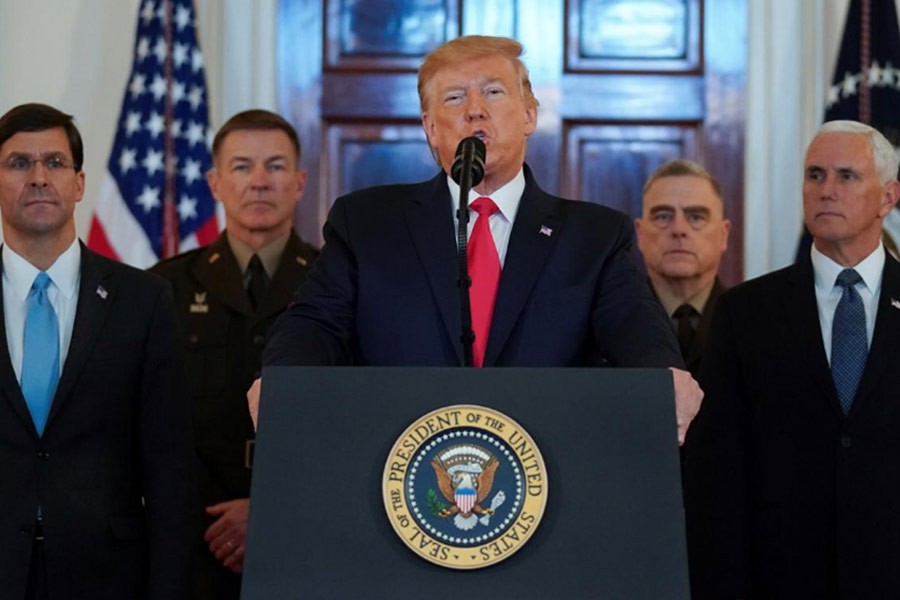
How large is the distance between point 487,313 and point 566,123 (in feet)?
10.5

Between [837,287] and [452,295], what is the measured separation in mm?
1620

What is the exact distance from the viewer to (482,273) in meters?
2.77

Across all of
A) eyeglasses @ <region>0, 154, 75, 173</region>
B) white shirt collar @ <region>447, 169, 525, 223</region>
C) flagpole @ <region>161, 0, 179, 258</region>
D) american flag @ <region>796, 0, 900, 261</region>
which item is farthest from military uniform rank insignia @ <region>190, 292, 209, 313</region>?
american flag @ <region>796, 0, 900, 261</region>

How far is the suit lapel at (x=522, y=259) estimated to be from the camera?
2.69m

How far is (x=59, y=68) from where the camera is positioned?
5512mm

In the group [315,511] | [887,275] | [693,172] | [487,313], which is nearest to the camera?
[315,511]

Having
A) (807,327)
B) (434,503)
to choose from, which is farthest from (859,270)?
(434,503)

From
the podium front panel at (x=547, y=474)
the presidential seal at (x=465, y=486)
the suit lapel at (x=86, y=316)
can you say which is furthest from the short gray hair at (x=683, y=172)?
the presidential seal at (x=465, y=486)

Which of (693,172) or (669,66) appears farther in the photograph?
(669,66)

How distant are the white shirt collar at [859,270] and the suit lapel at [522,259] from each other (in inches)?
55.4

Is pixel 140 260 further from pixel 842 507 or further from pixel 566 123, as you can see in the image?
pixel 842 507

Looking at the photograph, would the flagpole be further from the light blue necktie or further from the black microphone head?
the black microphone head

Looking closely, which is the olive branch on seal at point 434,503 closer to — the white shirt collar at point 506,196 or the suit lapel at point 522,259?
the suit lapel at point 522,259

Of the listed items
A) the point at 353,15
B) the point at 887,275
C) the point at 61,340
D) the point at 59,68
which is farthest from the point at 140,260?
the point at 887,275
